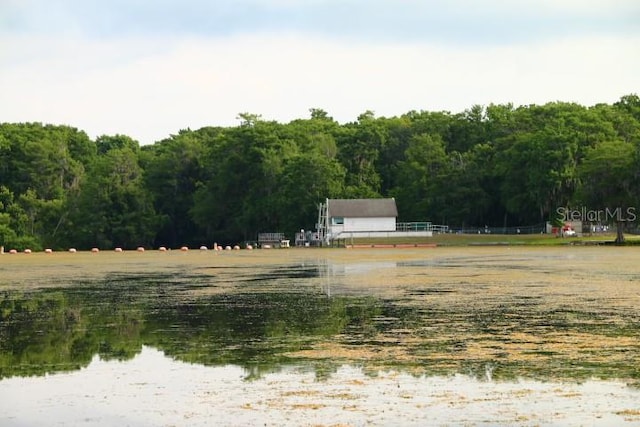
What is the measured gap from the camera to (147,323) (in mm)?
20031

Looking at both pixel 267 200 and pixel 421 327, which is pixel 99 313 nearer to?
pixel 421 327

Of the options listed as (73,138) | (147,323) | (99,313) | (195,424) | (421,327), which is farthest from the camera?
(73,138)

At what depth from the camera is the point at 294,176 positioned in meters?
96.8

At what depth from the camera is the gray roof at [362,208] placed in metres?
94.1

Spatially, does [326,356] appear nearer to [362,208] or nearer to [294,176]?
[362,208]

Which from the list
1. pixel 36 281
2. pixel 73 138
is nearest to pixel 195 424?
pixel 36 281

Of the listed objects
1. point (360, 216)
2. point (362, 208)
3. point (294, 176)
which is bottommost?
point (360, 216)

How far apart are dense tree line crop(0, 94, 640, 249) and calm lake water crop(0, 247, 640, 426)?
61127 mm

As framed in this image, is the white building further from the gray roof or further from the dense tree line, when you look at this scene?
the dense tree line

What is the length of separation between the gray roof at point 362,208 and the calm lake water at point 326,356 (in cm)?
6528

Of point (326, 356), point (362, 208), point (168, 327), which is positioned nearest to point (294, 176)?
point (362, 208)

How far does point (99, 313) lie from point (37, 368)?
8.06 metres

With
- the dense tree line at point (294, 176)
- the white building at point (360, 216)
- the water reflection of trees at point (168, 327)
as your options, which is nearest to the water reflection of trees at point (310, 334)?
the water reflection of trees at point (168, 327)

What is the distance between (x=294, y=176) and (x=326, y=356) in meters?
82.4
